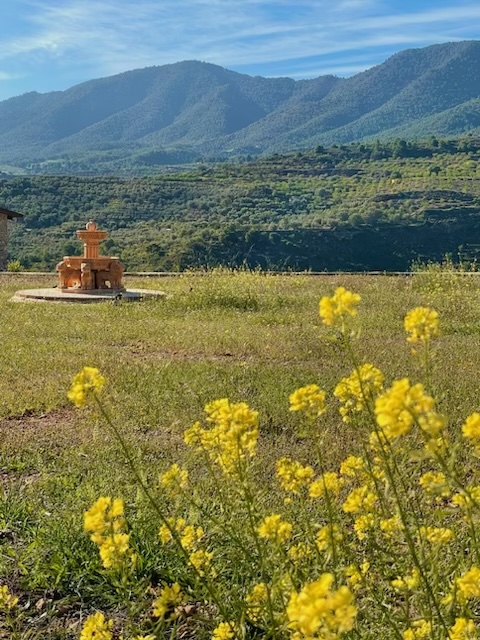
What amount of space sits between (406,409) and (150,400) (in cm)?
447

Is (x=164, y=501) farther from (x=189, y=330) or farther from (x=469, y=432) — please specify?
(x=189, y=330)

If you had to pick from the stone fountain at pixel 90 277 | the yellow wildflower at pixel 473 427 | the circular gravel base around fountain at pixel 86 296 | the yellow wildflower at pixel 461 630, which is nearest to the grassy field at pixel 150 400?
the yellow wildflower at pixel 461 630

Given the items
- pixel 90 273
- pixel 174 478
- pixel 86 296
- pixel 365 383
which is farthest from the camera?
pixel 90 273

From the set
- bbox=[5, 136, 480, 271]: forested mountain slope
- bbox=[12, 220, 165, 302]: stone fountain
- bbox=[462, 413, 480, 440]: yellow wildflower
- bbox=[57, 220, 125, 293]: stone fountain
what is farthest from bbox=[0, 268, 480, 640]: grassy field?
bbox=[5, 136, 480, 271]: forested mountain slope

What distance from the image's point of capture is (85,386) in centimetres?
171

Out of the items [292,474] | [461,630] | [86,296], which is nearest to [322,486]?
[292,474]

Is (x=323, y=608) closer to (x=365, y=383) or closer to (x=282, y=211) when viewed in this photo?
(x=365, y=383)

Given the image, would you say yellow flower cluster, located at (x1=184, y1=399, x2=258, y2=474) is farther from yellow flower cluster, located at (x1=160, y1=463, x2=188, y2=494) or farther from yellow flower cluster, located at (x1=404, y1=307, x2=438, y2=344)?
yellow flower cluster, located at (x1=404, y1=307, x2=438, y2=344)

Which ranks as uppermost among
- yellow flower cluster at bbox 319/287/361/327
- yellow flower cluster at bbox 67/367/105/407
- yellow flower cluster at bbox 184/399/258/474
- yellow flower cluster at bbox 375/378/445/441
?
yellow flower cluster at bbox 319/287/361/327

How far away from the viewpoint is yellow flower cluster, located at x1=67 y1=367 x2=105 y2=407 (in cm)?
170

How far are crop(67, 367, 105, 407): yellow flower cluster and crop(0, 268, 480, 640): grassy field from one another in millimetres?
306

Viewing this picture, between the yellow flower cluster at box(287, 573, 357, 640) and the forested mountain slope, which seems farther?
the forested mountain slope

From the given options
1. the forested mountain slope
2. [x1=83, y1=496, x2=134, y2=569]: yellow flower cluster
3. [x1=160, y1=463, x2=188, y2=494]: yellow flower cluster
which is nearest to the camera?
[x1=83, y1=496, x2=134, y2=569]: yellow flower cluster

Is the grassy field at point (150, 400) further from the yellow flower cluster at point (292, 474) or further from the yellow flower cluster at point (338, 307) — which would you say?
the yellow flower cluster at point (292, 474)
